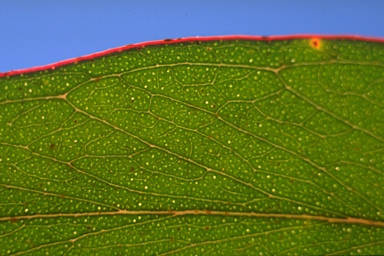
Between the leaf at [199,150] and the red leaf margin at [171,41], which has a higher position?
the red leaf margin at [171,41]

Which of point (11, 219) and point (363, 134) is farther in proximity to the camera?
point (11, 219)

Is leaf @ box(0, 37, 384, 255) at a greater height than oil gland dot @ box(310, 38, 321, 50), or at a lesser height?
lesser

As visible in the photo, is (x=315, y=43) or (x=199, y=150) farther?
(x=199, y=150)

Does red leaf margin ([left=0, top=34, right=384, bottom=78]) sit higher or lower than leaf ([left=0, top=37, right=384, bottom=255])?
higher

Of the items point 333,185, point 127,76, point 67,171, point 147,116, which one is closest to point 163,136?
point 147,116

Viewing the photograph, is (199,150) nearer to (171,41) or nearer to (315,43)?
(171,41)

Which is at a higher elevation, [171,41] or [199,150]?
[171,41]

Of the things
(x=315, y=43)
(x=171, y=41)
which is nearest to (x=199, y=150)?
(x=171, y=41)

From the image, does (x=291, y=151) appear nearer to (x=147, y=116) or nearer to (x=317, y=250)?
(x=317, y=250)
